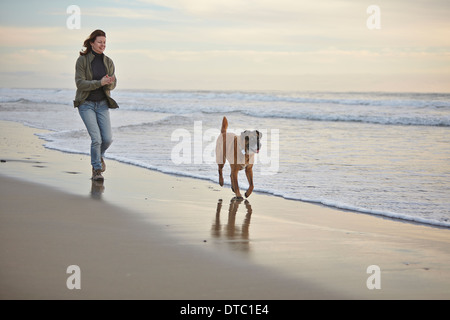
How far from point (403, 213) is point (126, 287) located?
335 centimetres

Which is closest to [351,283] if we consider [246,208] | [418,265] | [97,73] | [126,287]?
[418,265]

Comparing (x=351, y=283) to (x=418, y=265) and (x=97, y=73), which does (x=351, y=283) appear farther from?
(x=97, y=73)

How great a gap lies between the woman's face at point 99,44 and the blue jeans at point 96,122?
0.64 meters

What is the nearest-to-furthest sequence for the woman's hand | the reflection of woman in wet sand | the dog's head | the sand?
the sand < the reflection of woman in wet sand < the dog's head < the woman's hand

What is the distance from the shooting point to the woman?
622cm

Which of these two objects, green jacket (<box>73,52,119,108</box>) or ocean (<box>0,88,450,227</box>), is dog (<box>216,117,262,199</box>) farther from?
green jacket (<box>73,52,119,108</box>)

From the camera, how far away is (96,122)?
659 cm

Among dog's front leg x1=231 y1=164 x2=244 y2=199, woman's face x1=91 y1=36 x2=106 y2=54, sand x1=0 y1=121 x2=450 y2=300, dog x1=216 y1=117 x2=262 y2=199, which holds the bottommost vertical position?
sand x1=0 y1=121 x2=450 y2=300

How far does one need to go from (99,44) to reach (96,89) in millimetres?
551

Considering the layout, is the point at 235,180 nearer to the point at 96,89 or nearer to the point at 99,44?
the point at 96,89

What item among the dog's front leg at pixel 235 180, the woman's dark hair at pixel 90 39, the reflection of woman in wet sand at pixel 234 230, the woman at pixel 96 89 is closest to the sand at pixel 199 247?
the reflection of woman in wet sand at pixel 234 230

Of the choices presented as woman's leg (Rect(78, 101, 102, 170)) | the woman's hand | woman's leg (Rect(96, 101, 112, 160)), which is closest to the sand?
woman's leg (Rect(78, 101, 102, 170))

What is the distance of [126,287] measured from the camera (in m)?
2.81

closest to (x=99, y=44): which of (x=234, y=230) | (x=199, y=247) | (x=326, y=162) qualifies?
(x=234, y=230)
